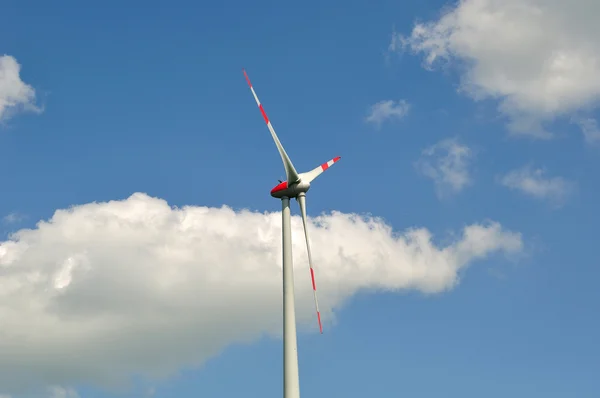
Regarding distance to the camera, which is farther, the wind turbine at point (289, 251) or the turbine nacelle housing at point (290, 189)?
the turbine nacelle housing at point (290, 189)

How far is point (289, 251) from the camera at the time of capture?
257 ft

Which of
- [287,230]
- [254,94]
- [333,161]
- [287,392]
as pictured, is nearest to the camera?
[287,392]

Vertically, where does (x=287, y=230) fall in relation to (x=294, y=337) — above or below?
above

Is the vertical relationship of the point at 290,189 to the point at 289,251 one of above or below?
above

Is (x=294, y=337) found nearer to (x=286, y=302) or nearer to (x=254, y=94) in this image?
(x=286, y=302)

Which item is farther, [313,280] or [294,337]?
[313,280]

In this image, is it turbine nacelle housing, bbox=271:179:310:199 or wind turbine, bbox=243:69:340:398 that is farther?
turbine nacelle housing, bbox=271:179:310:199

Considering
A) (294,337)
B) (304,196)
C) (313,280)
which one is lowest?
(294,337)

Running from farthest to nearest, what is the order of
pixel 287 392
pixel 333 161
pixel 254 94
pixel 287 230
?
pixel 333 161 → pixel 254 94 → pixel 287 230 → pixel 287 392

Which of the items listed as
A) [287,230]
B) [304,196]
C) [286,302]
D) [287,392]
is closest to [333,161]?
[304,196]

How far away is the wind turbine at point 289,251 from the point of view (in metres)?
72.7

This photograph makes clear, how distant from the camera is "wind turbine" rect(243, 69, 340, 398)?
72.7 metres

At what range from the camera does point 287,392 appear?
72.1 meters

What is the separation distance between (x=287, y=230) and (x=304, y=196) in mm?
6013
